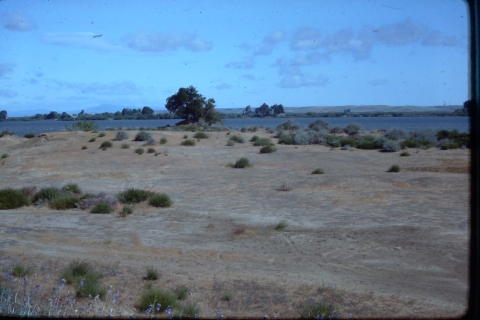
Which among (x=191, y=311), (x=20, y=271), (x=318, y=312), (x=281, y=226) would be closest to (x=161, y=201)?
(x=281, y=226)

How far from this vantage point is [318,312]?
29.8 ft

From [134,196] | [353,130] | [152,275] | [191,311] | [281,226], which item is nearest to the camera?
[191,311]

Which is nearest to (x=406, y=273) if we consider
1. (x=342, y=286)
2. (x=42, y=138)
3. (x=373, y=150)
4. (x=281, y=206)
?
(x=342, y=286)

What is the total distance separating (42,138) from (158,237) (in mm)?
42872

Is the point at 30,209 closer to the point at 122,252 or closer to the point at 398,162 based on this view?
the point at 122,252

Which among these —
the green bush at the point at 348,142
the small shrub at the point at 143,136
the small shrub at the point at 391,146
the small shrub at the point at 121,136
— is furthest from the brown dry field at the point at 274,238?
the small shrub at the point at 121,136

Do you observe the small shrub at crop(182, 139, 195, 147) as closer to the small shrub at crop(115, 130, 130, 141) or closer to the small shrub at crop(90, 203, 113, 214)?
the small shrub at crop(115, 130, 130, 141)

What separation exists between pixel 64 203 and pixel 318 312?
15.2 meters

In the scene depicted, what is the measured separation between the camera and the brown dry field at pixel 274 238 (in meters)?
10.9

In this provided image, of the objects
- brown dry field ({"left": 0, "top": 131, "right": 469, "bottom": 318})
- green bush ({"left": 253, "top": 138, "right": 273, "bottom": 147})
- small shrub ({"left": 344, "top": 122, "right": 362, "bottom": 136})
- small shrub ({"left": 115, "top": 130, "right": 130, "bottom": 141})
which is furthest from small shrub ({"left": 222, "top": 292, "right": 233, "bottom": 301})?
small shrub ({"left": 344, "top": 122, "right": 362, "bottom": 136})

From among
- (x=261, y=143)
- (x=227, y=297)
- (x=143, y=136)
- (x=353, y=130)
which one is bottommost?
(x=227, y=297)

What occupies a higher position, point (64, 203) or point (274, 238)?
point (64, 203)

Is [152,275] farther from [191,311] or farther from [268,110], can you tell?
[268,110]

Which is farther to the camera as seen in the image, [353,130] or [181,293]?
[353,130]
